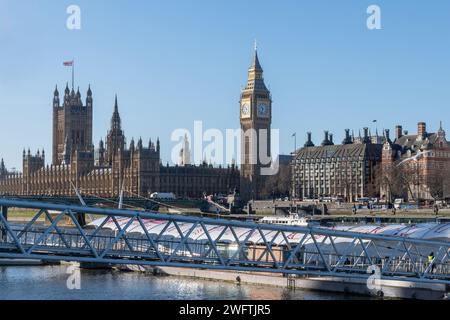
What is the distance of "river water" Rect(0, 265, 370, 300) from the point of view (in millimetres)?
47469

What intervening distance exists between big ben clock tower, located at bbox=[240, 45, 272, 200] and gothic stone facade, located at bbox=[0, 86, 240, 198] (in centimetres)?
769

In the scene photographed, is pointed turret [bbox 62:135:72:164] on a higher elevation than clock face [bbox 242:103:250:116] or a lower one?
lower

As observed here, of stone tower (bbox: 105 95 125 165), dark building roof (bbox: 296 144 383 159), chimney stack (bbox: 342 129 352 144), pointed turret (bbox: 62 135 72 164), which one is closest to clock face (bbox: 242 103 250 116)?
dark building roof (bbox: 296 144 383 159)

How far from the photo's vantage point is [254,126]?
162375 millimetres

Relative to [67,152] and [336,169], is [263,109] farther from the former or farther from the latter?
[67,152]

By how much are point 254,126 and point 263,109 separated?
325cm

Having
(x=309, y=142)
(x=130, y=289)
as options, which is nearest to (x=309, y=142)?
(x=309, y=142)

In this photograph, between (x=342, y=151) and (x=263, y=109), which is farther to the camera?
(x=263, y=109)

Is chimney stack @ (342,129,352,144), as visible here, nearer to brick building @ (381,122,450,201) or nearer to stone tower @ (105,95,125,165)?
brick building @ (381,122,450,201)

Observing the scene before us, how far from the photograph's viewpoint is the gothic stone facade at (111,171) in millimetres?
157625
